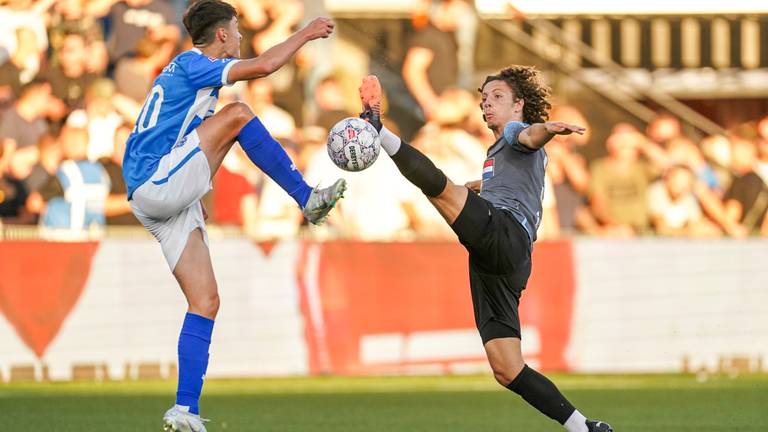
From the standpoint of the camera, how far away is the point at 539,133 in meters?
7.73

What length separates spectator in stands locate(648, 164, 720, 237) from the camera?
15.3 meters

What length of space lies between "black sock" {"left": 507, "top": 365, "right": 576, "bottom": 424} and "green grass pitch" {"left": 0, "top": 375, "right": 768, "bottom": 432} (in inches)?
60.7

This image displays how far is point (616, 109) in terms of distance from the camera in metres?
16.6

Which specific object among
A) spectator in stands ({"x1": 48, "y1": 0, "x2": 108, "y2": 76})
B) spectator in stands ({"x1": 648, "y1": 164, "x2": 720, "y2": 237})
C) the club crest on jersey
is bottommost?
spectator in stands ({"x1": 648, "y1": 164, "x2": 720, "y2": 237})

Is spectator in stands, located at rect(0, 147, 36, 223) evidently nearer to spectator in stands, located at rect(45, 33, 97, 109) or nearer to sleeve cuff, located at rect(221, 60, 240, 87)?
spectator in stands, located at rect(45, 33, 97, 109)

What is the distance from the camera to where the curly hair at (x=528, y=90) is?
8555mm

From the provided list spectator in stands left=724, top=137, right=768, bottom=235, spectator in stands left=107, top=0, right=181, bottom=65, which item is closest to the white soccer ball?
spectator in stands left=107, top=0, right=181, bottom=65

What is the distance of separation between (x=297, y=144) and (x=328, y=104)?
18.9 inches

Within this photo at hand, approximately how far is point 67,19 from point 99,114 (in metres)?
1.07

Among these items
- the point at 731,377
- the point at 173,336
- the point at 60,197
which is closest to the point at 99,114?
the point at 60,197

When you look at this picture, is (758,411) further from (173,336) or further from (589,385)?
(173,336)

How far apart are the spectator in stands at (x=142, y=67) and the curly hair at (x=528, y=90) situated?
6110 millimetres

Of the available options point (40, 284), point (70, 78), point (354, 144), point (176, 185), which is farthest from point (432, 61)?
point (176, 185)

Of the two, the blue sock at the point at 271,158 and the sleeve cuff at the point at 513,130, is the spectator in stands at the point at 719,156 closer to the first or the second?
the sleeve cuff at the point at 513,130
